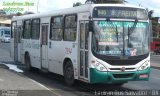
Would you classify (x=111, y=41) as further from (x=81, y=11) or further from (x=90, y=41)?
(x=81, y=11)

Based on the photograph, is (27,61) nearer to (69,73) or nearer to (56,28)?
(56,28)

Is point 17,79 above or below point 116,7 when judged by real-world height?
below

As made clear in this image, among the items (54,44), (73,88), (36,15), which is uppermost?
(36,15)

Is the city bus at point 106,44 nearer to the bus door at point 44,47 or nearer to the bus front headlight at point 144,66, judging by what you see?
the bus front headlight at point 144,66

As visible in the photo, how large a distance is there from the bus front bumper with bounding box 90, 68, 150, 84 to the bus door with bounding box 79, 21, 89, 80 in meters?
0.45

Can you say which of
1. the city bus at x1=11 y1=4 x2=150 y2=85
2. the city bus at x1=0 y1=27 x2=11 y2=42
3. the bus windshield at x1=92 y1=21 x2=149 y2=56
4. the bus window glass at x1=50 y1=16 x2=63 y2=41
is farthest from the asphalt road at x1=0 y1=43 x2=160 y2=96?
the city bus at x1=0 y1=27 x2=11 y2=42

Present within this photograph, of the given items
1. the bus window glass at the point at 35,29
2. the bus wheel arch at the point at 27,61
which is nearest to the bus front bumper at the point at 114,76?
the bus window glass at the point at 35,29

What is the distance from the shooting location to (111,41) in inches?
→ 545

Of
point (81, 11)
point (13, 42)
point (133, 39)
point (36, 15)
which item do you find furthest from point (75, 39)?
point (13, 42)

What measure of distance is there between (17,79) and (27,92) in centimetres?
361

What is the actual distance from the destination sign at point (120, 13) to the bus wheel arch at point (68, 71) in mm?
2455

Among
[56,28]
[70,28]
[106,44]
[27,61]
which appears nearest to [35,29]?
[27,61]

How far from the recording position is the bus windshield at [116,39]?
1381 centimetres

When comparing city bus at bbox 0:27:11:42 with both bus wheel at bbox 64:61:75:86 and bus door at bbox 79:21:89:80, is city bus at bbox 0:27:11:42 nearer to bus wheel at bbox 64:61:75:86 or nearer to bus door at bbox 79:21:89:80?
bus wheel at bbox 64:61:75:86
